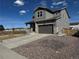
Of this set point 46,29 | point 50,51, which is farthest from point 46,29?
point 50,51

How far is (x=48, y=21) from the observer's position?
2533 centimetres

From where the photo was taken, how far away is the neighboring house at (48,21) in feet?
79.3

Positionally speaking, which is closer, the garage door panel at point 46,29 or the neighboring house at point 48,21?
the neighboring house at point 48,21

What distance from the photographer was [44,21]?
2620 centimetres

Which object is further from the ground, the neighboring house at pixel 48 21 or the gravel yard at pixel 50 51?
the neighboring house at pixel 48 21

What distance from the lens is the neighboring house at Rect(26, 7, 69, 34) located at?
24172mm

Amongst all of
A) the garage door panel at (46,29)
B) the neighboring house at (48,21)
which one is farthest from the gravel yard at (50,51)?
the garage door panel at (46,29)

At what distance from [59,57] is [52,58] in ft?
1.80

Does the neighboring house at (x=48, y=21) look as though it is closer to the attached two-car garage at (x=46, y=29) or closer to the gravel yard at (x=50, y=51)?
the attached two-car garage at (x=46, y=29)

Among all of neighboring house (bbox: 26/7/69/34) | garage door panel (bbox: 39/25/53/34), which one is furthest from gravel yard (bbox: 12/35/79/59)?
garage door panel (bbox: 39/25/53/34)

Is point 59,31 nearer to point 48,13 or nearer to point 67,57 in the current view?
point 48,13

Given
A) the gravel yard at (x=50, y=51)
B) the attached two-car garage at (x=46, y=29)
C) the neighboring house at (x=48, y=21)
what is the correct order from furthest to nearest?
1. the attached two-car garage at (x=46, y=29)
2. the neighboring house at (x=48, y=21)
3. the gravel yard at (x=50, y=51)

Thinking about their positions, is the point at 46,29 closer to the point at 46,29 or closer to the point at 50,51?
the point at 46,29

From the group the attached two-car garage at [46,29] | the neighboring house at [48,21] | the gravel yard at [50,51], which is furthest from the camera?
the attached two-car garage at [46,29]
